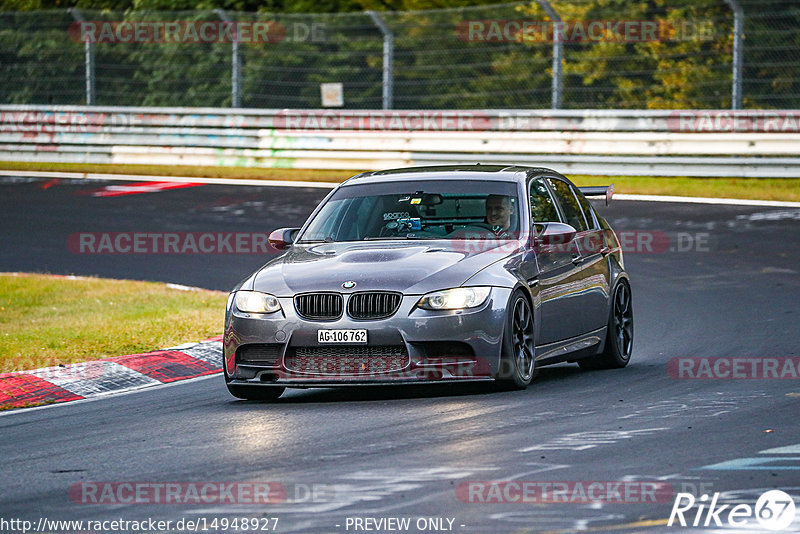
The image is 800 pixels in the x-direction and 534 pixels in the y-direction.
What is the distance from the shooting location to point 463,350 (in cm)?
920

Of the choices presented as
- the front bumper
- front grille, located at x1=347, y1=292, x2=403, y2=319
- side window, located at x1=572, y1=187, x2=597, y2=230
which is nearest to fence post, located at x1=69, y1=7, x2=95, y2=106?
side window, located at x1=572, y1=187, x2=597, y2=230

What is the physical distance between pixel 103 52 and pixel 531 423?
74.0ft

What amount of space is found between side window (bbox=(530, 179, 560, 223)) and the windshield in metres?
0.20

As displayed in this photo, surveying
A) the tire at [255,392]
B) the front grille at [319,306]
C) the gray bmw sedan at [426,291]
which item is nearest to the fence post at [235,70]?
the gray bmw sedan at [426,291]

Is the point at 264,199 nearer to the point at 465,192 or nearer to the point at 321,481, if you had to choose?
the point at 465,192

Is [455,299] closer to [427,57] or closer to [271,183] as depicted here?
[427,57]

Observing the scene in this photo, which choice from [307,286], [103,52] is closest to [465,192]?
[307,286]

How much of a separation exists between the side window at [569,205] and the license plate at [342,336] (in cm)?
261

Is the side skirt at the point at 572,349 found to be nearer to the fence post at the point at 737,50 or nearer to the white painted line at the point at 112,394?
the white painted line at the point at 112,394

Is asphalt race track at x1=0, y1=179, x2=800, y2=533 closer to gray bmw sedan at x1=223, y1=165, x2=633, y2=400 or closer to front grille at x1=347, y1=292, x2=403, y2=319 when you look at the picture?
gray bmw sedan at x1=223, y1=165, x2=633, y2=400

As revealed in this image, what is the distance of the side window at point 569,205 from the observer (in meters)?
11.3
